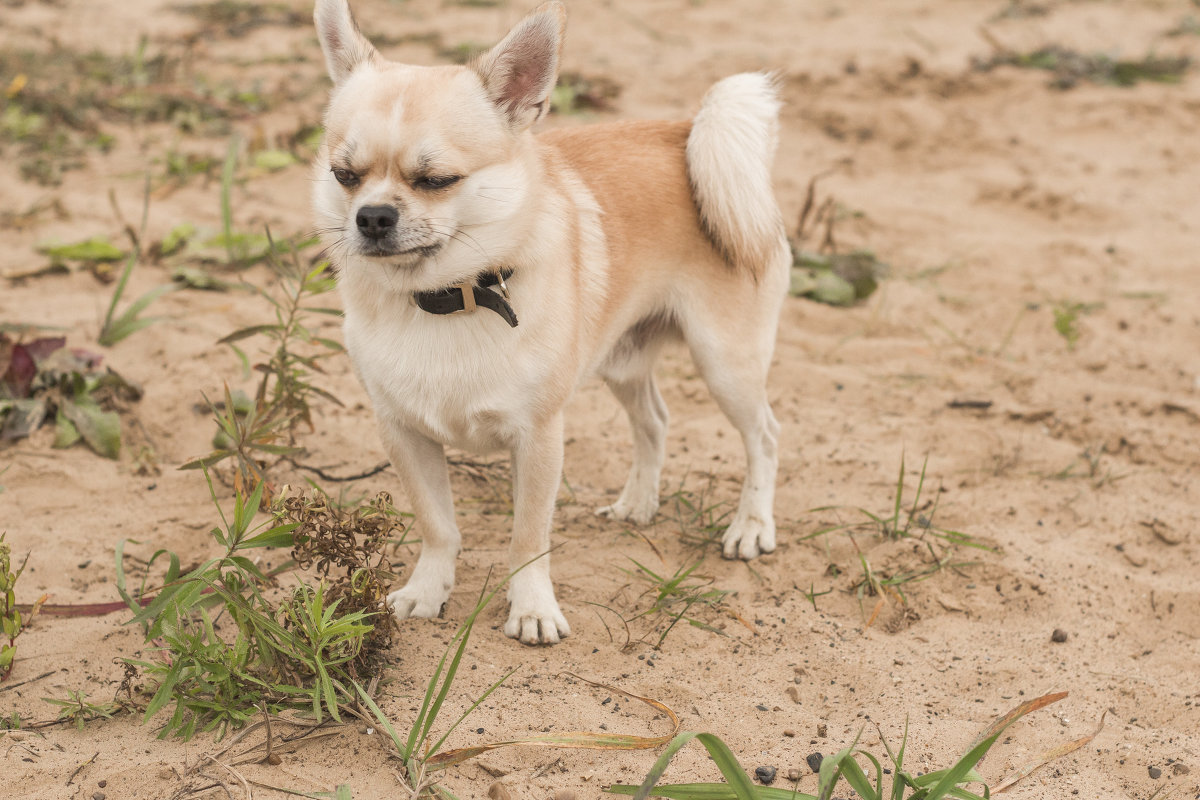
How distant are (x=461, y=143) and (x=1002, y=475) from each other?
233 centimetres

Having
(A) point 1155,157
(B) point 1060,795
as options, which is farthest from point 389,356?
(A) point 1155,157

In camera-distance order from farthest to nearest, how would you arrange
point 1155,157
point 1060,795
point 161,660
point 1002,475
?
point 1155,157 → point 1002,475 → point 161,660 → point 1060,795

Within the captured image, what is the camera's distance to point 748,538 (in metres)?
3.45

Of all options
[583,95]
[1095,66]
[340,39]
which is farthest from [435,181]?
[1095,66]

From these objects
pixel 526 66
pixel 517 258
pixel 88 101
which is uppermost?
pixel 526 66

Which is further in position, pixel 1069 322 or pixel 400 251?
pixel 1069 322

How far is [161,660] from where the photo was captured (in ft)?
8.49

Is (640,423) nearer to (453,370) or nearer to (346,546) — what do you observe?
(453,370)

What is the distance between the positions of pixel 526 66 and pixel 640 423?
1.31 m

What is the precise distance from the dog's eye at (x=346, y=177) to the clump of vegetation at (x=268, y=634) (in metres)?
0.79

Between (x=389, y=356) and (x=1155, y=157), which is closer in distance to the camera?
(x=389, y=356)

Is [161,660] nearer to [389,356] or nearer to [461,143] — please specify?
[389,356]

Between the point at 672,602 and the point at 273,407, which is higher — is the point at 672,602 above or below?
below

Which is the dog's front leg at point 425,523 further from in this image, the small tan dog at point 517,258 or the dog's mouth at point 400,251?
the dog's mouth at point 400,251
